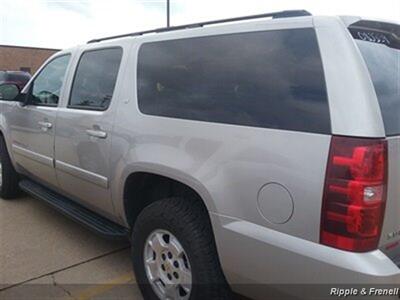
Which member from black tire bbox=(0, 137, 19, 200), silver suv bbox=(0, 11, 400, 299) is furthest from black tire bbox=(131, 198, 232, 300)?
black tire bbox=(0, 137, 19, 200)

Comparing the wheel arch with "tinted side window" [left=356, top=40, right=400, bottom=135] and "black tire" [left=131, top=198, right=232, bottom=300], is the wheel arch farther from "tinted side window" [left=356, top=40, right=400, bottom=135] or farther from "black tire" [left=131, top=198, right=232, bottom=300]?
"tinted side window" [left=356, top=40, right=400, bottom=135]

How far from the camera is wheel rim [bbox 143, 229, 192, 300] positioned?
2564mm

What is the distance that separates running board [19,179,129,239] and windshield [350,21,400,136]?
2194 millimetres

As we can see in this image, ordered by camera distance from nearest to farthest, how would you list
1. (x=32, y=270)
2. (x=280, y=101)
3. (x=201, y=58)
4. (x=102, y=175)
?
1. (x=280, y=101)
2. (x=201, y=58)
3. (x=102, y=175)
4. (x=32, y=270)

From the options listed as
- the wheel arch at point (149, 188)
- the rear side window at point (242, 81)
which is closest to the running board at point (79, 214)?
the wheel arch at point (149, 188)

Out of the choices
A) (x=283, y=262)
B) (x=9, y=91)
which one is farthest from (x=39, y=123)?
(x=283, y=262)

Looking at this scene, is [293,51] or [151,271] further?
[151,271]

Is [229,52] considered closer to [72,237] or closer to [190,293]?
[190,293]

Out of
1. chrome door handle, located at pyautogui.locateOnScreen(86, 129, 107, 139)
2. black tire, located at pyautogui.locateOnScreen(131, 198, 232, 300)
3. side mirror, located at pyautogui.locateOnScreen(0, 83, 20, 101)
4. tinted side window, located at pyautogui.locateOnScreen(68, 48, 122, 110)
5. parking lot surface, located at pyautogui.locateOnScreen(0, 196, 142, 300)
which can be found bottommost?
parking lot surface, located at pyautogui.locateOnScreen(0, 196, 142, 300)

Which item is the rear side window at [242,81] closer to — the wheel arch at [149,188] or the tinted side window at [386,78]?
the tinted side window at [386,78]

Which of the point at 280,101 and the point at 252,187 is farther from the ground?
the point at 280,101

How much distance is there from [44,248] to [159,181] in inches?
70.1

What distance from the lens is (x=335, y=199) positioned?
184 centimetres

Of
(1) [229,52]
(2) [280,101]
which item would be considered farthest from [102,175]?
(2) [280,101]
